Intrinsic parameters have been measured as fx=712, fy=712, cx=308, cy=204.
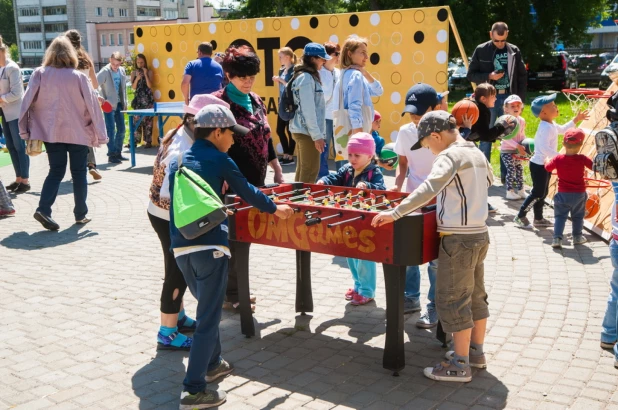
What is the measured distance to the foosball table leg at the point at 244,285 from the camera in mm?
5441

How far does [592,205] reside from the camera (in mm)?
8633

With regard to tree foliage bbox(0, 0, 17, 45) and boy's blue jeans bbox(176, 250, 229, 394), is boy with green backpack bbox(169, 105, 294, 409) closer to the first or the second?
boy's blue jeans bbox(176, 250, 229, 394)

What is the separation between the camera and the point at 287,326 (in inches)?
227

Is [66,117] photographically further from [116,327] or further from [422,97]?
[422,97]

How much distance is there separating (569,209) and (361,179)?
3201mm

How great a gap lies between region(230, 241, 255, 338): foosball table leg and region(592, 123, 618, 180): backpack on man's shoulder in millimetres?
2598

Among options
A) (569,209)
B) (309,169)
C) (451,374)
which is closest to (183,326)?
(451,374)

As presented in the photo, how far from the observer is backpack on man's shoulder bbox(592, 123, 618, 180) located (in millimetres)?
4859

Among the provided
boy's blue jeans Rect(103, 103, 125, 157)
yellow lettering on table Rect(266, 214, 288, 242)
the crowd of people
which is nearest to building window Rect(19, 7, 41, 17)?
boy's blue jeans Rect(103, 103, 125, 157)

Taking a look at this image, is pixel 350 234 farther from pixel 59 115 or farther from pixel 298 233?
pixel 59 115

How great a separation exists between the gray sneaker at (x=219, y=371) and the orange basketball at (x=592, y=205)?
5491mm

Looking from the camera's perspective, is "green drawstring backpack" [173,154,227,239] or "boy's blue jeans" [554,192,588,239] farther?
"boy's blue jeans" [554,192,588,239]

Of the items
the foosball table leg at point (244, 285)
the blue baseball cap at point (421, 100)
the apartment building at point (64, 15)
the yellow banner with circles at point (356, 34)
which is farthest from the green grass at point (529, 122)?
the apartment building at point (64, 15)

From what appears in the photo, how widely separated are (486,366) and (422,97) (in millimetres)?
2115
